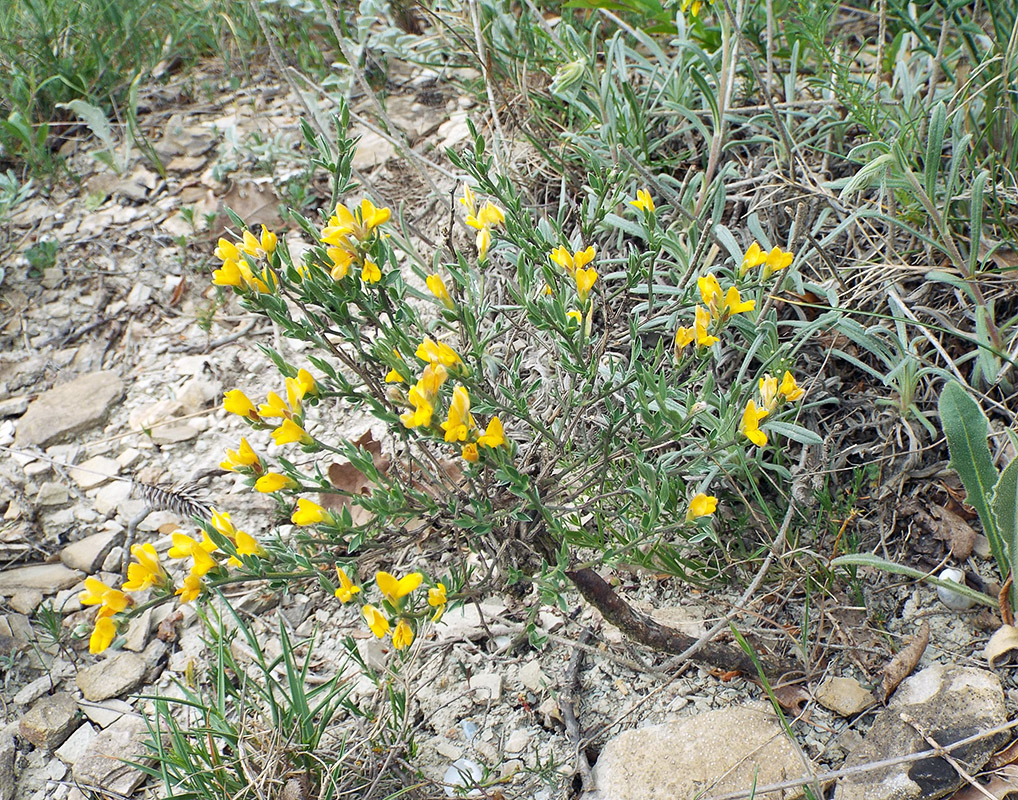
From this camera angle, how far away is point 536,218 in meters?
2.76

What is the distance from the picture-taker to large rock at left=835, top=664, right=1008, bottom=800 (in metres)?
1.51

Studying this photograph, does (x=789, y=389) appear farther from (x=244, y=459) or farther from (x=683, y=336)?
(x=244, y=459)

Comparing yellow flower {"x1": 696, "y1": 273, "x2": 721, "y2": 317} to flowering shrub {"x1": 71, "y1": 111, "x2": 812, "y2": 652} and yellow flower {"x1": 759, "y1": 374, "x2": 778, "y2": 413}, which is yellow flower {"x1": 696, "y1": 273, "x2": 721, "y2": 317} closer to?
flowering shrub {"x1": 71, "y1": 111, "x2": 812, "y2": 652}

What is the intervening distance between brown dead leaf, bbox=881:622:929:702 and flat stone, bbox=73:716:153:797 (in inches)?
62.6

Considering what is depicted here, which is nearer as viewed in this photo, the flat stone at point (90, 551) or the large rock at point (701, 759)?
the large rock at point (701, 759)

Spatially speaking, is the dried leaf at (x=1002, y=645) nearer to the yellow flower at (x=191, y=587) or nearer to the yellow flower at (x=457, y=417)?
the yellow flower at (x=457, y=417)

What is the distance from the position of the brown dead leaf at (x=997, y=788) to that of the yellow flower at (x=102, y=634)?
154 cm

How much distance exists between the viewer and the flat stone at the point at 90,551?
2.33 meters

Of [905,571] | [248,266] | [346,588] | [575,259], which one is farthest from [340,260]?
[905,571]

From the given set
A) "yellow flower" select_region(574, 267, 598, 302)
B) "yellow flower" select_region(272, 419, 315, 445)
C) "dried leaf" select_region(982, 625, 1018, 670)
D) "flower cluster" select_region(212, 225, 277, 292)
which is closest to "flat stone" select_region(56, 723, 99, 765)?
"yellow flower" select_region(272, 419, 315, 445)

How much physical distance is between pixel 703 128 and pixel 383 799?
1948 mm

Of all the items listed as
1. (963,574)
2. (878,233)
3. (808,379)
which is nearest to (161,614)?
(808,379)

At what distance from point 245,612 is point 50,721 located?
0.50 metres

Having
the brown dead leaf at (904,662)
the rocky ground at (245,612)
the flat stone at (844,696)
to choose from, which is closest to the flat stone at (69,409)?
the rocky ground at (245,612)
